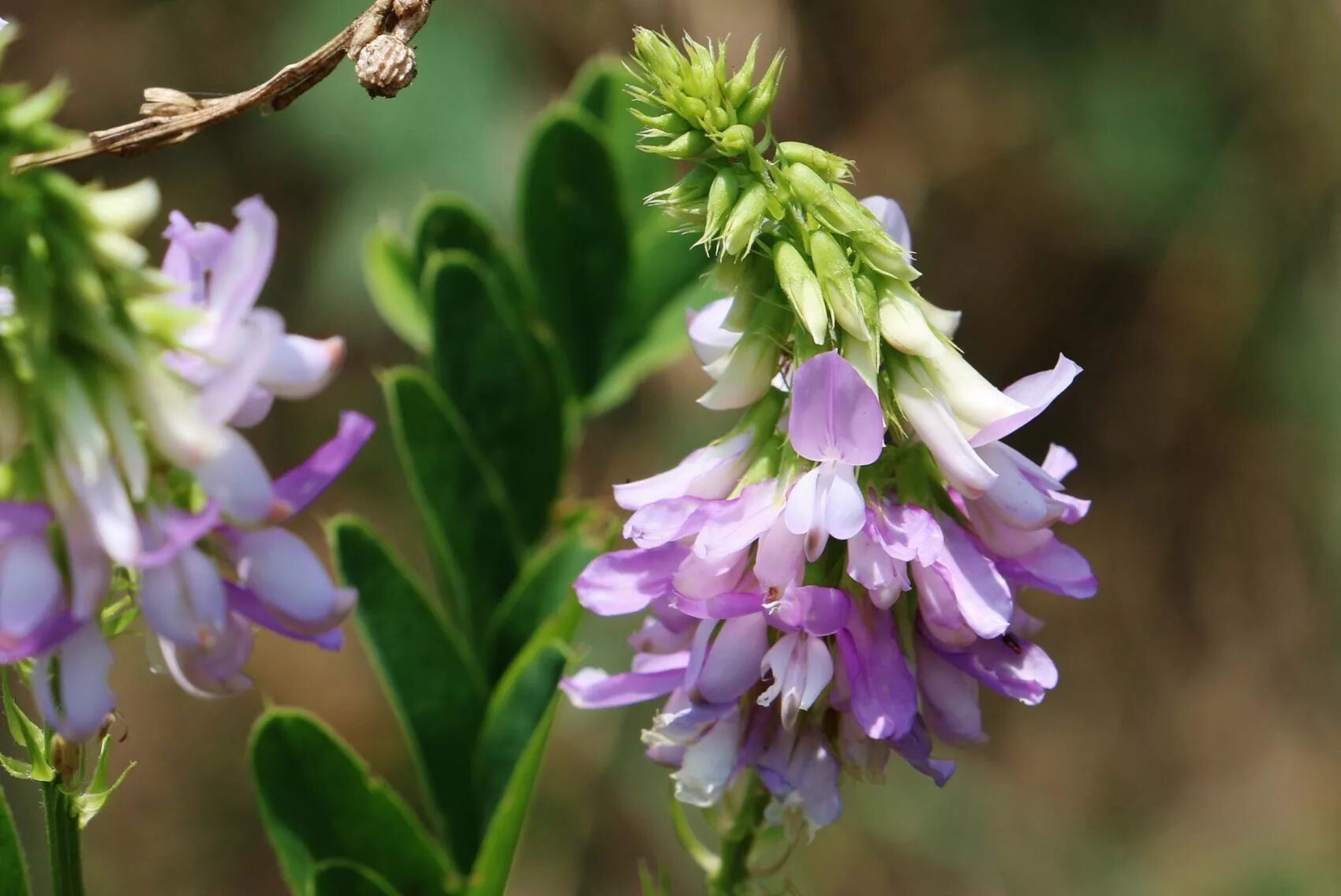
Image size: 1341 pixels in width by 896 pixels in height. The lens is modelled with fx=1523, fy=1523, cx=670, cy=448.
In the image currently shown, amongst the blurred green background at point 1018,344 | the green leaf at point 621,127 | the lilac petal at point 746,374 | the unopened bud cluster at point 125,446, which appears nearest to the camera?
the unopened bud cluster at point 125,446

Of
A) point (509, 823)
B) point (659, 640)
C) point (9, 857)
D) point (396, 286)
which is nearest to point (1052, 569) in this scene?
point (659, 640)

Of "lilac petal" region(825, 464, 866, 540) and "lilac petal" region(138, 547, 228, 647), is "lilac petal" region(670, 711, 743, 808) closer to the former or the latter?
"lilac petal" region(825, 464, 866, 540)

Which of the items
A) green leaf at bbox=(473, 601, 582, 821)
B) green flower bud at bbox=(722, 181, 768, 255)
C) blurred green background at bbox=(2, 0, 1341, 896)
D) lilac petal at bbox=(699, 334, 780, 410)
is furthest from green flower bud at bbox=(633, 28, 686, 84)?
blurred green background at bbox=(2, 0, 1341, 896)

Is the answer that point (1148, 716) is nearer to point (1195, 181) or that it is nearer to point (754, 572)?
point (1195, 181)

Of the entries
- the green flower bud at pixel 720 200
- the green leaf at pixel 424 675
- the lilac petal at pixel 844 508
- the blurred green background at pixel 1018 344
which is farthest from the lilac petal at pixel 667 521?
the blurred green background at pixel 1018 344

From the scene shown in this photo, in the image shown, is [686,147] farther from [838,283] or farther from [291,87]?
[291,87]

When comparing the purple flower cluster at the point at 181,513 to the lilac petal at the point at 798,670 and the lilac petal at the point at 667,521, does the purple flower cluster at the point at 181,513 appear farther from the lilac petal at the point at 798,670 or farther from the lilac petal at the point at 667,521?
the lilac petal at the point at 798,670
